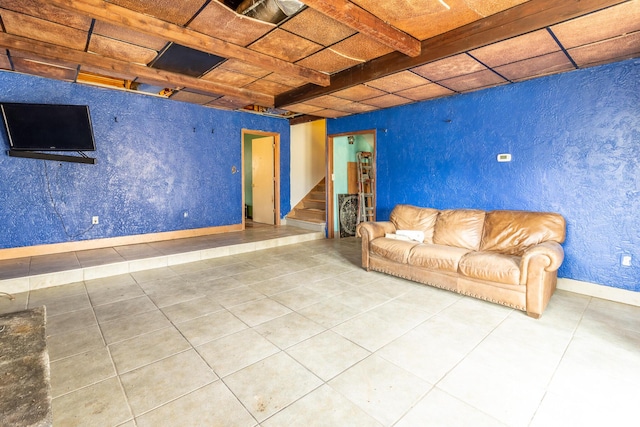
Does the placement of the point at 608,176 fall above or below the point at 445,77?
below

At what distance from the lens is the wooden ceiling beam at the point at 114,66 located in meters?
3.15

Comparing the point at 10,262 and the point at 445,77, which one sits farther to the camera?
the point at 10,262

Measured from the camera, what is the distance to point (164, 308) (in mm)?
2977

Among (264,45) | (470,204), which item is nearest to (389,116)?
(470,204)

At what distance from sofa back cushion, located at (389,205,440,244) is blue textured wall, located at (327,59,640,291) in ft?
1.42

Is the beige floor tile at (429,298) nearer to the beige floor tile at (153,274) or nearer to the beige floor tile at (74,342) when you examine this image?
the beige floor tile at (74,342)

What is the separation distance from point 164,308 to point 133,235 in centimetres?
289

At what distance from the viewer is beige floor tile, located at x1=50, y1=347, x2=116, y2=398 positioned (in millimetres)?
1841

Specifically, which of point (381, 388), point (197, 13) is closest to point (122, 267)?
point (197, 13)

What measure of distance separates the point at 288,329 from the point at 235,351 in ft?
1.59

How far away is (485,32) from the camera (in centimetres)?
270

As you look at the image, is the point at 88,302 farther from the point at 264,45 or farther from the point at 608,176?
the point at 608,176

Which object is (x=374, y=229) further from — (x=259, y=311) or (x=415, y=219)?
(x=259, y=311)

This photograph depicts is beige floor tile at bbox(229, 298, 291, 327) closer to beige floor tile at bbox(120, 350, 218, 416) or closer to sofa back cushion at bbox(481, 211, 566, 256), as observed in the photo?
beige floor tile at bbox(120, 350, 218, 416)
